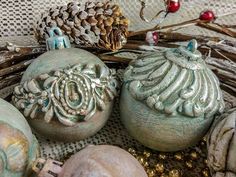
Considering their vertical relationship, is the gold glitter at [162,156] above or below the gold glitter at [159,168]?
above

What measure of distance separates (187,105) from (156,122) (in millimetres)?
42

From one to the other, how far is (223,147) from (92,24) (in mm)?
223

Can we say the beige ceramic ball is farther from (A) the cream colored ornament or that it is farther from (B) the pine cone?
(B) the pine cone

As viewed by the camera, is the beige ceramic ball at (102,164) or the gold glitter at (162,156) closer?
the beige ceramic ball at (102,164)

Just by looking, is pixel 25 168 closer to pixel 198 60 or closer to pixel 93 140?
pixel 93 140

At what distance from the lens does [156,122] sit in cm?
63

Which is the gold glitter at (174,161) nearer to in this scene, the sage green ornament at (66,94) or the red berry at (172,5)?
the sage green ornament at (66,94)

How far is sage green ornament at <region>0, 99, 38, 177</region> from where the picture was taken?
0.57 metres

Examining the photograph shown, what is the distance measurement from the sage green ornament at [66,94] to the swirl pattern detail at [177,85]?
1.6 inches

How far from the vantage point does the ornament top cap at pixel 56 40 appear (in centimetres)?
67

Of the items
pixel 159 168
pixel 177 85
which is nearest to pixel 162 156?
pixel 159 168

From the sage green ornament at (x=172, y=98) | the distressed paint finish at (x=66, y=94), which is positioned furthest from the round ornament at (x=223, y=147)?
the distressed paint finish at (x=66, y=94)

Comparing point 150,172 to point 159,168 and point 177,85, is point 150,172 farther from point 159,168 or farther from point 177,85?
point 177,85

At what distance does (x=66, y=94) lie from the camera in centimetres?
62
